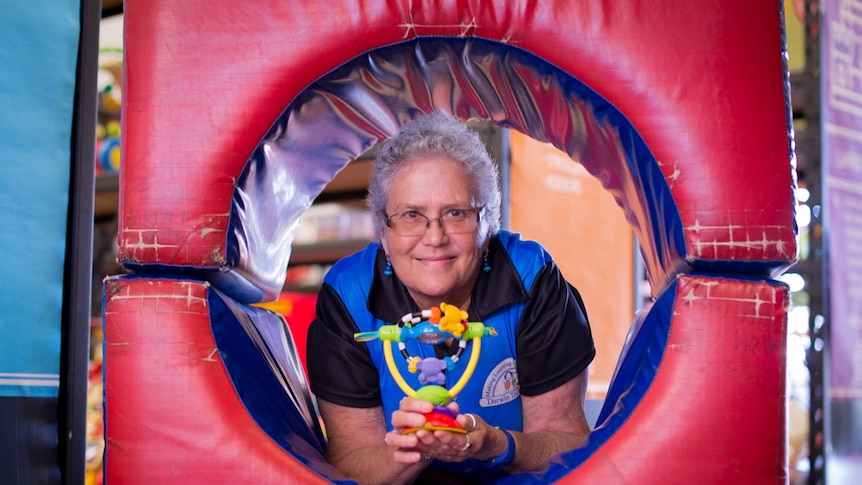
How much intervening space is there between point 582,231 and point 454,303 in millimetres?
1529

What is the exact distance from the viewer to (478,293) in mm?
1514

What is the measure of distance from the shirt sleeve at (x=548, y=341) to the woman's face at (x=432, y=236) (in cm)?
15

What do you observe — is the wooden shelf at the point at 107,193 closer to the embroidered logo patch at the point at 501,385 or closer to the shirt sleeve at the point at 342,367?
the shirt sleeve at the point at 342,367

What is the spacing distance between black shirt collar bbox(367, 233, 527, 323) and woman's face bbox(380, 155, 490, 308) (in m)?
0.06

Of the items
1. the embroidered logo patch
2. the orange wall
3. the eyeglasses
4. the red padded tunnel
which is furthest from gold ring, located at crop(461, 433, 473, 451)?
the orange wall

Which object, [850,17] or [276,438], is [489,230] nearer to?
[276,438]

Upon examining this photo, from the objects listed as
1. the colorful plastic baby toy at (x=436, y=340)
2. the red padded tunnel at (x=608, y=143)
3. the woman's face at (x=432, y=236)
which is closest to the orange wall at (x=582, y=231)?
the woman's face at (x=432, y=236)

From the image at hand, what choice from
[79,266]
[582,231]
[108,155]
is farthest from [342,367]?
[108,155]

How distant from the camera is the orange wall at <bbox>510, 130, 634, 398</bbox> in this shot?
2.75 metres

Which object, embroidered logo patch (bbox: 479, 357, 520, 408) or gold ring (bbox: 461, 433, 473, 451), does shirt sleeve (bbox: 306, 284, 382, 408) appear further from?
gold ring (bbox: 461, 433, 473, 451)

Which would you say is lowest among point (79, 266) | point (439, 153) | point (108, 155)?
point (79, 266)

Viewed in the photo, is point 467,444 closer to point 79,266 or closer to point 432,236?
point 432,236

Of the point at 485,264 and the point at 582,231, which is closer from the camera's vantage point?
the point at 485,264

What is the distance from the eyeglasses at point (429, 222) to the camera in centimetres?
142
